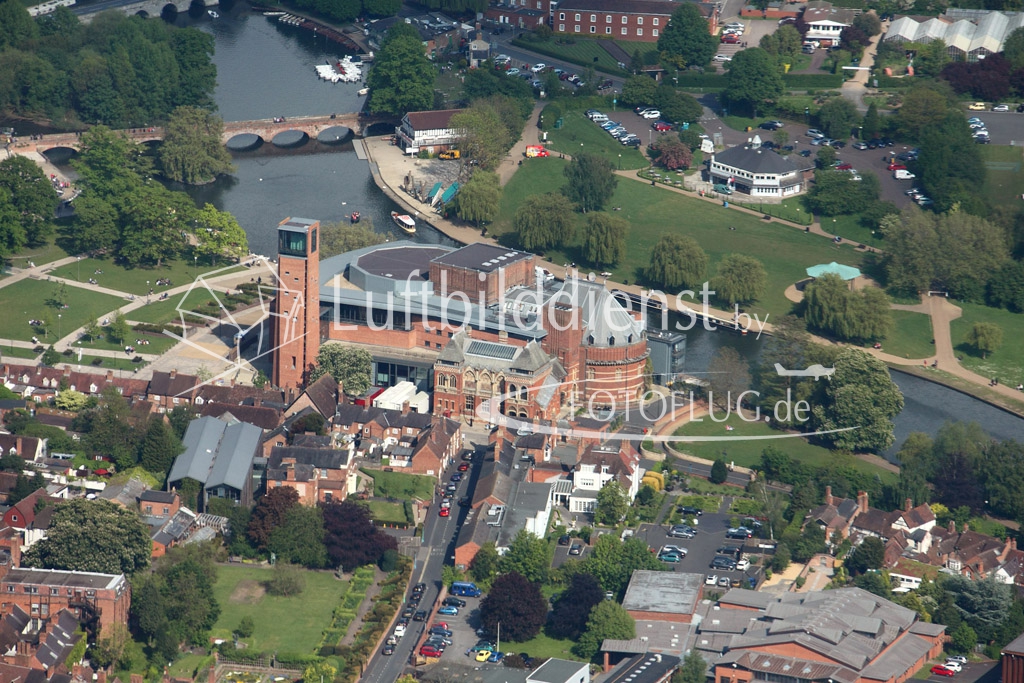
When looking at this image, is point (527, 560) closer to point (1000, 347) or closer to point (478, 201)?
point (1000, 347)

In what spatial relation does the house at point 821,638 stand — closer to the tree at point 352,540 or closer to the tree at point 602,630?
the tree at point 602,630

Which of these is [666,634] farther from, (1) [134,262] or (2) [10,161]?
(2) [10,161]

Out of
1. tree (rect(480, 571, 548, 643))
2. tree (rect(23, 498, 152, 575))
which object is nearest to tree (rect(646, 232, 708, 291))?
tree (rect(480, 571, 548, 643))

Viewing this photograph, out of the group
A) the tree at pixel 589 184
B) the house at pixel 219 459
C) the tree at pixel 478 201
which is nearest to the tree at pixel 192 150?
the tree at pixel 478 201

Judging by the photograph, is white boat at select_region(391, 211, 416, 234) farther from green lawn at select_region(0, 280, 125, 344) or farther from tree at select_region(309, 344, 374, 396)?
tree at select_region(309, 344, 374, 396)

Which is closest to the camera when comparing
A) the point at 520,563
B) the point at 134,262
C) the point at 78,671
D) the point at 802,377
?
the point at 78,671

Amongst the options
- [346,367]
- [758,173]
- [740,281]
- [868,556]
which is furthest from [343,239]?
[868,556]

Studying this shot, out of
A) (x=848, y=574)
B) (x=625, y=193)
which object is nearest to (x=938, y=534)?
(x=848, y=574)
